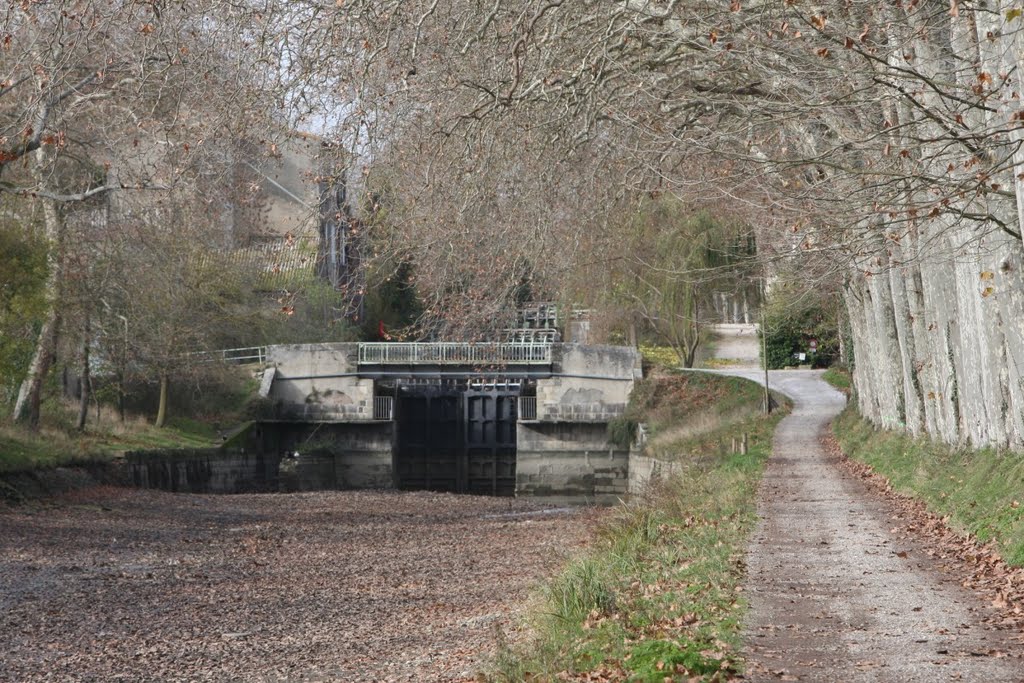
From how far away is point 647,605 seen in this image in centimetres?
1088

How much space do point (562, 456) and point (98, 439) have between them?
20358mm

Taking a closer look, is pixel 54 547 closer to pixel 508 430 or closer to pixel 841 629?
pixel 841 629

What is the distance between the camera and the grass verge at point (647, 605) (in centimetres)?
832

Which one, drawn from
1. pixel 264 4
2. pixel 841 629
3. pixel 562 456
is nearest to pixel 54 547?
pixel 264 4

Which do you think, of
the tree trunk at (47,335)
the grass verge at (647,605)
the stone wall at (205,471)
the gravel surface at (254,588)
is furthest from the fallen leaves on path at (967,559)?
the stone wall at (205,471)

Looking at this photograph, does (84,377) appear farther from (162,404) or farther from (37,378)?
(162,404)

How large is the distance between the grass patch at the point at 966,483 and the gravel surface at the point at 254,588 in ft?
16.6

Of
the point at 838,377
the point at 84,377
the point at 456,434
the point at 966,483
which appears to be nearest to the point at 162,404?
the point at 84,377

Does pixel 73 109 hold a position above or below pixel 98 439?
above

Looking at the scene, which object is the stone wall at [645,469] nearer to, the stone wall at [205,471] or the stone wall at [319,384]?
the stone wall at [319,384]

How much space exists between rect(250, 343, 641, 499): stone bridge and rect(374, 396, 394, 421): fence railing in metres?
0.04

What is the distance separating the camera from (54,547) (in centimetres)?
2058

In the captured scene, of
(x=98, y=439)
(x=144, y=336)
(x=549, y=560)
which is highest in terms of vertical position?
(x=144, y=336)

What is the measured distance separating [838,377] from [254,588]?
39187 millimetres
